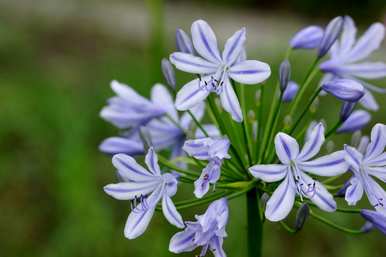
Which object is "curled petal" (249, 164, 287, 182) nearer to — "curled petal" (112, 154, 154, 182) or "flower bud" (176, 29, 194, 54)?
"curled petal" (112, 154, 154, 182)

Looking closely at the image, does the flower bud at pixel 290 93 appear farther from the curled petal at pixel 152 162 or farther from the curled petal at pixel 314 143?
the curled petal at pixel 152 162

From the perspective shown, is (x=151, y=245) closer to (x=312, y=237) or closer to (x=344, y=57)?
(x=312, y=237)

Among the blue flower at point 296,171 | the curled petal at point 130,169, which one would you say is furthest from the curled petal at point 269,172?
the curled petal at point 130,169

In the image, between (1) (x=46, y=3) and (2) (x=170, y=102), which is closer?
(2) (x=170, y=102)

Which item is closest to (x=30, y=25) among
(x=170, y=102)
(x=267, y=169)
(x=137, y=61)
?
(x=137, y=61)

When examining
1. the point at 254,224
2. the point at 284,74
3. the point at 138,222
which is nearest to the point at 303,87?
the point at 284,74

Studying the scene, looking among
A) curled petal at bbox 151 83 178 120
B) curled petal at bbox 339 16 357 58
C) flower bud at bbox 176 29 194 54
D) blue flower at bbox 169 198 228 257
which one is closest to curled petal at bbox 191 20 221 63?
flower bud at bbox 176 29 194 54

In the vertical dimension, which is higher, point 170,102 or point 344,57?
point 344,57
